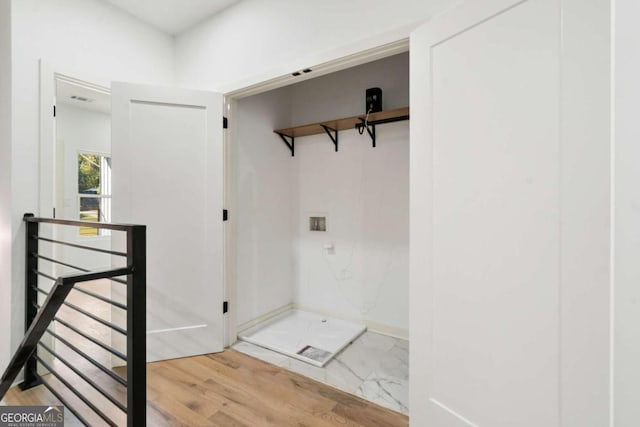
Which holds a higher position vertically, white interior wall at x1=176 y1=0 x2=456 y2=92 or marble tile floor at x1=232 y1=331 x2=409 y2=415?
white interior wall at x1=176 y1=0 x2=456 y2=92

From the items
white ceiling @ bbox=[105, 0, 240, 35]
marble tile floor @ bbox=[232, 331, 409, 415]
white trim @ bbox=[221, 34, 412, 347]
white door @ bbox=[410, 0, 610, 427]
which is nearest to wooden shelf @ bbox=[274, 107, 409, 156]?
white trim @ bbox=[221, 34, 412, 347]

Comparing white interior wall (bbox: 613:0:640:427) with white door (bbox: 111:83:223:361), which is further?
white door (bbox: 111:83:223:361)

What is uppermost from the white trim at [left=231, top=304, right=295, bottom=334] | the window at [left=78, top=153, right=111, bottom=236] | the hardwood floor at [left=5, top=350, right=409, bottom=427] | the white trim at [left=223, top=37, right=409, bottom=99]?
the white trim at [left=223, top=37, right=409, bottom=99]

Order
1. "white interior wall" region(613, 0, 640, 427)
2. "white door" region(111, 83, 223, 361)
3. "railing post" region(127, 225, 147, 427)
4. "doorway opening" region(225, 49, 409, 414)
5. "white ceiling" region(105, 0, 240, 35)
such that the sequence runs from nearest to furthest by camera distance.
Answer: "white interior wall" region(613, 0, 640, 427)
"railing post" region(127, 225, 147, 427)
"white door" region(111, 83, 223, 361)
"white ceiling" region(105, 0, 240, 35)
"doorway opening" region(225, 49, 409, 414)

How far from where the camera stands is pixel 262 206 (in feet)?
9.66

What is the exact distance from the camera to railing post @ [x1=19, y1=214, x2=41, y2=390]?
1936 mm

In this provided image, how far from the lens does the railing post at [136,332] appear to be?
1177 mm

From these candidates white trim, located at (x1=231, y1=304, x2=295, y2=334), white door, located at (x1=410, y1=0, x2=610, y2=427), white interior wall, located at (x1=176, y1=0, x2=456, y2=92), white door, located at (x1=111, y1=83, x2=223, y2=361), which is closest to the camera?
white door, located at (x1=410, y1=0, x2=610, y2=427)

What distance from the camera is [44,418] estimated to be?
1.54 meters

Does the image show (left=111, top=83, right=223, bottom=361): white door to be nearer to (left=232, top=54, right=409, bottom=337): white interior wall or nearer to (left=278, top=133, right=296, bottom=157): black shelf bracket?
(left=232, top=54, right=409, bottom=337): white interior wall

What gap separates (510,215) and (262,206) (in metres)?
2.23

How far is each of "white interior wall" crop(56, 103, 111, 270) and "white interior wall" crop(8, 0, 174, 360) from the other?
3237mm

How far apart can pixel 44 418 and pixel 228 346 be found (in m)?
1.15

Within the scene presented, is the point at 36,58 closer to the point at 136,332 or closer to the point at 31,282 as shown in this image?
the point at 31,282
